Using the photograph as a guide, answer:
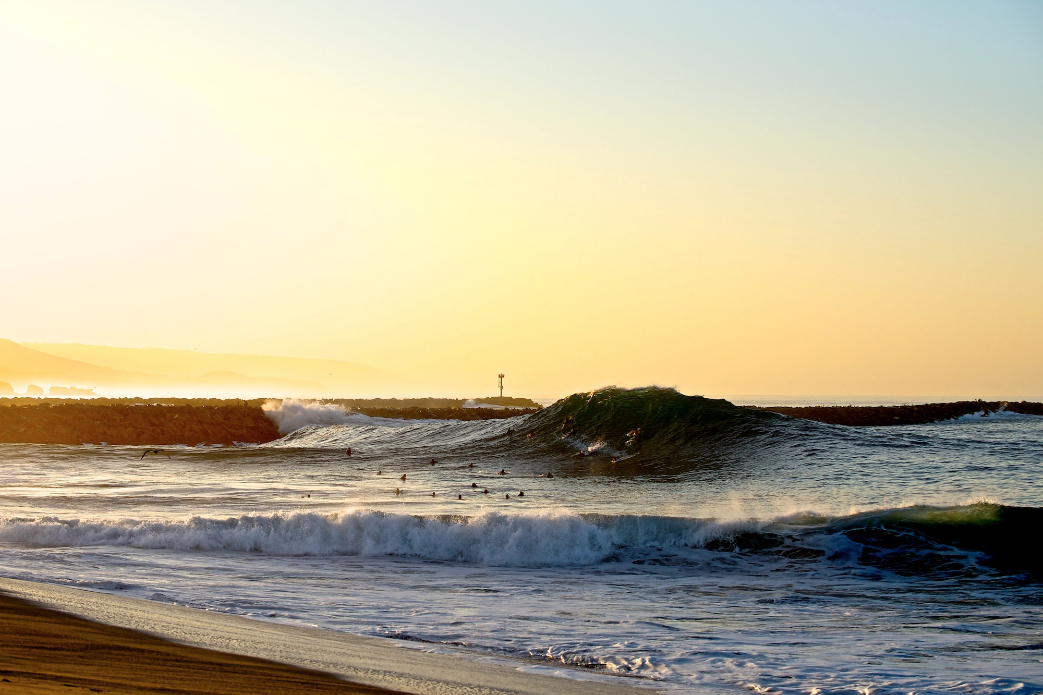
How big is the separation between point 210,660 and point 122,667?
51 centimetres

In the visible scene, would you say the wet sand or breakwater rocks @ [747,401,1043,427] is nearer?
the wet sand

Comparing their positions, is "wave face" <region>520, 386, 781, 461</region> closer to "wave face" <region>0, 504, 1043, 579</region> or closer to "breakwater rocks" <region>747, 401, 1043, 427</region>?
"wave face" <region>0, 504, 1043, 579</region>

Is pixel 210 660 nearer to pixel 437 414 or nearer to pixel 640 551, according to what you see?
pixel 640 551

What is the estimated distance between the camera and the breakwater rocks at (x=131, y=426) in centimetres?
2887

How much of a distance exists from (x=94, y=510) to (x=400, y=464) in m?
8.08

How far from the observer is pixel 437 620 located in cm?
Answer: 658

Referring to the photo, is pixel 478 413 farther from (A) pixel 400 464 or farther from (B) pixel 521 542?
(B) pixel 521 542

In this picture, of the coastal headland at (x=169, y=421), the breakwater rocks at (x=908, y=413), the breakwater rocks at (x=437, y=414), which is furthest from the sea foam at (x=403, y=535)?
the breakwater rocks at (x=437, y=414)

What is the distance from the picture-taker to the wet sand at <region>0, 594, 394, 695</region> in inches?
150

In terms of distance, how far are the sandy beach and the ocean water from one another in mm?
464

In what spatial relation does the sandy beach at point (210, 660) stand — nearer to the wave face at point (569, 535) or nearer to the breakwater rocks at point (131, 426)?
the wave face at point (569, 535)

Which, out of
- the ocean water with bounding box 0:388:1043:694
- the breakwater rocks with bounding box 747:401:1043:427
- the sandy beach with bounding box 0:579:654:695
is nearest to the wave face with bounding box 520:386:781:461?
the ocean water with bounding box 0:388:1043:694

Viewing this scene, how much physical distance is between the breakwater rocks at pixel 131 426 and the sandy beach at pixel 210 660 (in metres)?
25.6

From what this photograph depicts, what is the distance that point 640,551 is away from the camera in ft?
32.6
